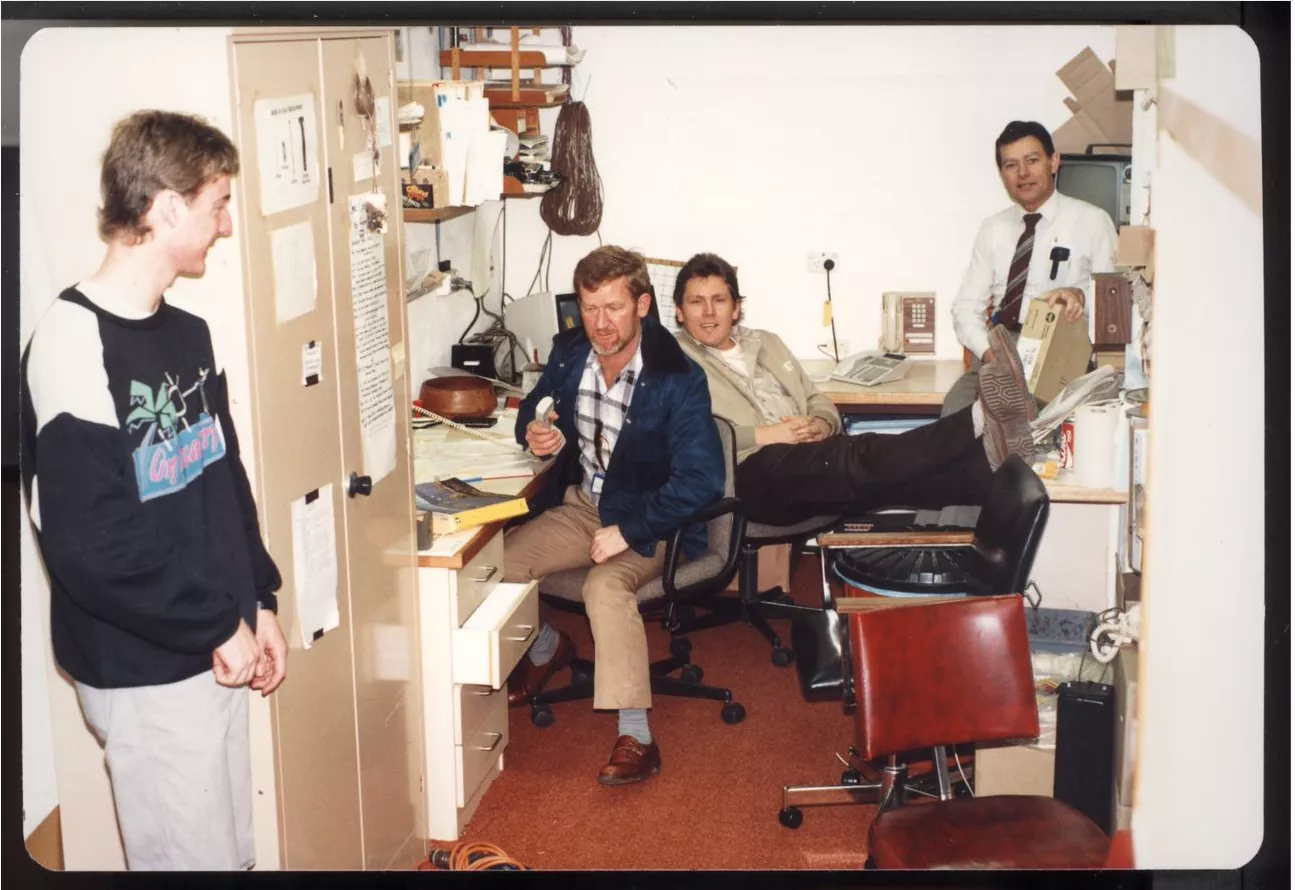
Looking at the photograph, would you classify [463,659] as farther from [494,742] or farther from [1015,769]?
[1015,769]

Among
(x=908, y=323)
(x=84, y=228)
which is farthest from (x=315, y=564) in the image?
(x=908, y=323)

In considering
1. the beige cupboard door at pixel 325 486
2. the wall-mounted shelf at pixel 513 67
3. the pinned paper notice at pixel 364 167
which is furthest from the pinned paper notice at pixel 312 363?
the wall-mounted shelf at pixel 513 67

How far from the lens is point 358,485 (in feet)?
8.05

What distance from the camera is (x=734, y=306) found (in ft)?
9.02

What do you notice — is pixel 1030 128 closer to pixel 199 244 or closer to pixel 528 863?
pixel 199 244

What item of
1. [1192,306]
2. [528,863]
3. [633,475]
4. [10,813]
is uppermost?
[1192,306]

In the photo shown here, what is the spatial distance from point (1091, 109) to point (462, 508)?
153 cm

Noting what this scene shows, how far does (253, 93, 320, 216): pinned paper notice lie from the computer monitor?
1435 mm

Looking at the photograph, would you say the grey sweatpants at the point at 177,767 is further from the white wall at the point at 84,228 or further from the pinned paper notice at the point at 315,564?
the pinned paper notice at the point at 315,564

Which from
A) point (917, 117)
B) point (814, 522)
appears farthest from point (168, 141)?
point (814, 522)

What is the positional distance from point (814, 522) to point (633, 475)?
44cm

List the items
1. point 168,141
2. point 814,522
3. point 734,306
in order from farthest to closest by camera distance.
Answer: point 814,522
point 734,306
point 168,141

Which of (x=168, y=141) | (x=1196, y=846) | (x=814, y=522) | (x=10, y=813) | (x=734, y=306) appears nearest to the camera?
(x=168, y=141)

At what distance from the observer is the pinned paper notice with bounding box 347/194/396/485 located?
2.47 metres
